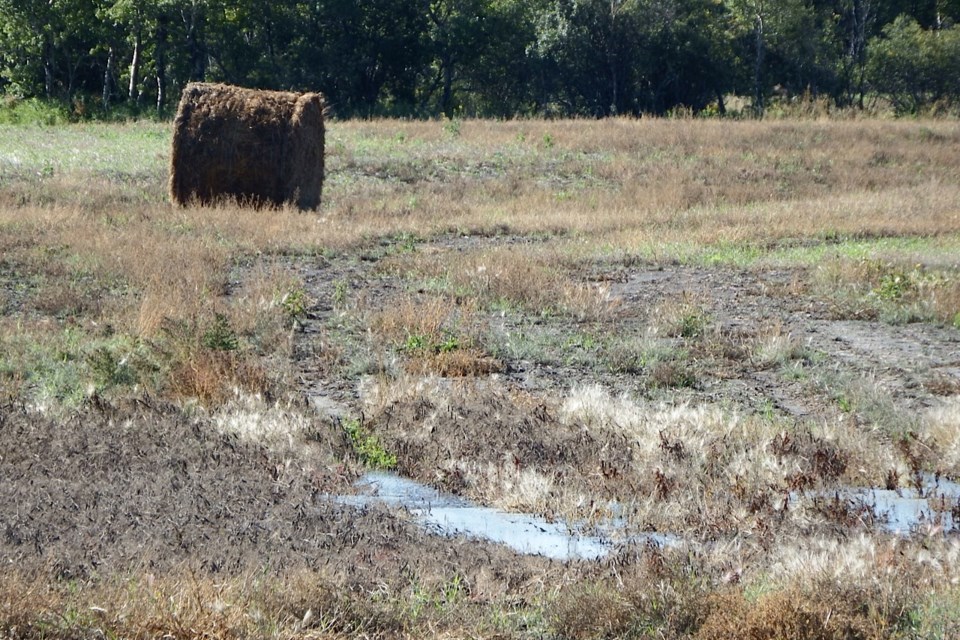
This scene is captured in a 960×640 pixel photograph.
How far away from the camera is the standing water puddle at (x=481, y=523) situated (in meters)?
5.49

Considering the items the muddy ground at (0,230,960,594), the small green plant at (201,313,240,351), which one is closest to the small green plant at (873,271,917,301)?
the muddy ground at (0,230,960,594)

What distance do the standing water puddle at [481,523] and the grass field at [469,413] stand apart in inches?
4.6

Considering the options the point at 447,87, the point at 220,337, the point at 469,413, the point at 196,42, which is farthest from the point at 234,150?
the point at 447,87

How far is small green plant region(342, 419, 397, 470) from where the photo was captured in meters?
6.96

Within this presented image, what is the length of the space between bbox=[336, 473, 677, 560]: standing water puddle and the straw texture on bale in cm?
1242

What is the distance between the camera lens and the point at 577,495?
6129 millimetres

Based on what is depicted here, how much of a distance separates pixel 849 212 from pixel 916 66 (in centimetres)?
2410

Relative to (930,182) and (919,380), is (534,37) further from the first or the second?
(919,380)

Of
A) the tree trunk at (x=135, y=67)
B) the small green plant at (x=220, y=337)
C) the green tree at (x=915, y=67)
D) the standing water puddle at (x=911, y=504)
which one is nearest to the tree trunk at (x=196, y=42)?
the tree trunk at (x=135, y=67)

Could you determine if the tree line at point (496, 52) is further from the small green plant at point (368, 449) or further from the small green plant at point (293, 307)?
the small green plant at point (368, 449)

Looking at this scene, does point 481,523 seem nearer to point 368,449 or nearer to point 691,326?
point 368,449

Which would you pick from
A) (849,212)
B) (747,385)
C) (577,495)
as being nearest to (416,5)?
(849,212)

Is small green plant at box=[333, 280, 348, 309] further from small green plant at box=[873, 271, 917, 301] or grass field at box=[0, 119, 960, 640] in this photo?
small green plant at box=[873, 271, 917, 301]

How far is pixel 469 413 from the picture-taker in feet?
25.0
